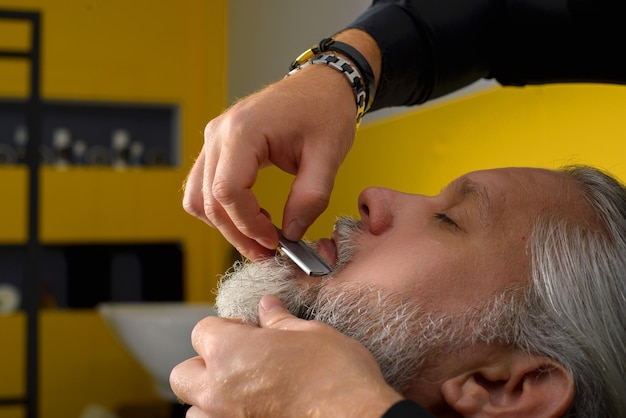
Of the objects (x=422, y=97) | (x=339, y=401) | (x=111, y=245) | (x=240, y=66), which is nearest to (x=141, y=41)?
(x=240, y=66)

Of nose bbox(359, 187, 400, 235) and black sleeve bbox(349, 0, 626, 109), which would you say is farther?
black sleeve bbox(349, 0, 626, 109)

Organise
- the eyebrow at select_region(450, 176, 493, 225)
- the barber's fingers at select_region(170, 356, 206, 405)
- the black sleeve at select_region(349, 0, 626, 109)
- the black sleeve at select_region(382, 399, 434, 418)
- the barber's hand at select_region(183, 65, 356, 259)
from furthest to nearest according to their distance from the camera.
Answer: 1. the black sleeve at select_region(349, 0, 626, 109)
2. the eyebrow at select_region(450, 176, 493, 225)
3. the barber's hand at select_region(183, 65, 356, 259)
4. the barber's fingers at select_region(170, 356, 206, 405)
5. the black sleeve at select_region(382, 399, 434, 418)

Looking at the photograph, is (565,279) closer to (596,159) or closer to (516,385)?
(516,385)

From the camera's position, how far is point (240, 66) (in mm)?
4676

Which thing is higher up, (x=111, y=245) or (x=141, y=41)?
(x=141, y=41)

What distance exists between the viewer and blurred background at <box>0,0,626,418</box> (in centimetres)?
465

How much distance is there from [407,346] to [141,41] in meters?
4.23

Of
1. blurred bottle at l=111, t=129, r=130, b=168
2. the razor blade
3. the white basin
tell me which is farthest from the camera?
blurred bottle at l=111, t=129, r=130, b=168

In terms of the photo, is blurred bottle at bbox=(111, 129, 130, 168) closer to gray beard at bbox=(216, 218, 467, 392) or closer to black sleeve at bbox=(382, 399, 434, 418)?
gray beard at bbox=(216, 218, 467, 392)

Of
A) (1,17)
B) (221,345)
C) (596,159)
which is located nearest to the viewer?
(221,345)

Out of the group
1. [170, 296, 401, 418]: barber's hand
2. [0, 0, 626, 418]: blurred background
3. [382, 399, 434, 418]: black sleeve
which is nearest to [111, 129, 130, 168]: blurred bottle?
[0, 0, 626, 418]: blurred background

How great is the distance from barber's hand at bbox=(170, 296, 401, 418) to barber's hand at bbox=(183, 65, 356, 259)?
17cm

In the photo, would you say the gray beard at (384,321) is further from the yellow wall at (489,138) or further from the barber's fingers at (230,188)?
the yellow wall at (489,138)

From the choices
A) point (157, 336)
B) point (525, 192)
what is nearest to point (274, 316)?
point (525, 192)
